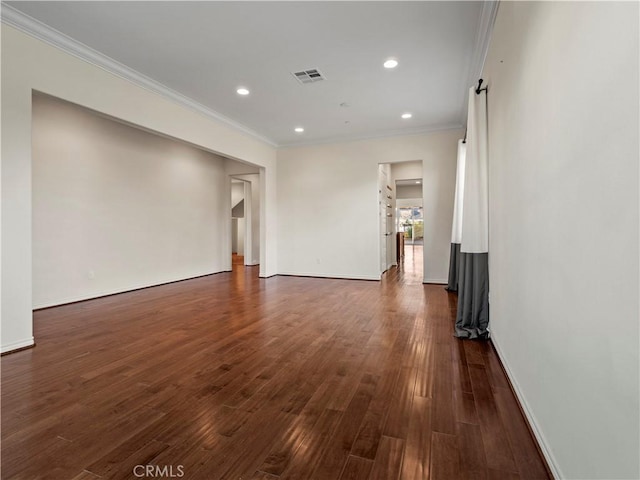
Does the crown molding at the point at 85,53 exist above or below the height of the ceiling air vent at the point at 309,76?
below

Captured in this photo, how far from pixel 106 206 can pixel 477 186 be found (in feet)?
18.1

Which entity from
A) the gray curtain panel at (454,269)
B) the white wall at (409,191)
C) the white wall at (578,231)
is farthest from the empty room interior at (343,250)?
the white wall at (409,191)

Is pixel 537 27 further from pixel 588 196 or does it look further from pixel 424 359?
pixel 424 359

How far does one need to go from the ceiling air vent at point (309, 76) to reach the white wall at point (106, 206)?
8.85ft

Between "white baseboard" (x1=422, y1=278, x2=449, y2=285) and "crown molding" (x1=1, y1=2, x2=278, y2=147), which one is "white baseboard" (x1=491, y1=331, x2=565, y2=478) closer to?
"white baseboard" (x1=422, y1=278, x2=449, y2=285)

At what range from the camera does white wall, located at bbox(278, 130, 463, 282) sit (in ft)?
20.6

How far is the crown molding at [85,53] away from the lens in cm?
286

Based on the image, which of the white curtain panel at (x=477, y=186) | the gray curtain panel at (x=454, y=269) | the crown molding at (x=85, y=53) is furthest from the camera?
the gray curtain panel at (x=454, y=269)

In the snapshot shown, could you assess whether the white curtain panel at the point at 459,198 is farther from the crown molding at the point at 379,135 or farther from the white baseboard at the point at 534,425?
the white baseboard at the point at 534,425

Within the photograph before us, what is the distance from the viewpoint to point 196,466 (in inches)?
57.1

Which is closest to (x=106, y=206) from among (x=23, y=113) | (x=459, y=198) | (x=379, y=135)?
(x=23, y=113)

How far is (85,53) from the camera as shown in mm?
3406

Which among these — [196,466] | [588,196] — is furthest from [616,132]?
[196,466]

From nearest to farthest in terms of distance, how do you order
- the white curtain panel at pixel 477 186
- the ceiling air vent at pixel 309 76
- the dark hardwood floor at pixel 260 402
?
the dark hardwood floor at pixel 260 402 < the white curtain panel at pixel 477 186 < the ceiling air vent at pixel 309 76
